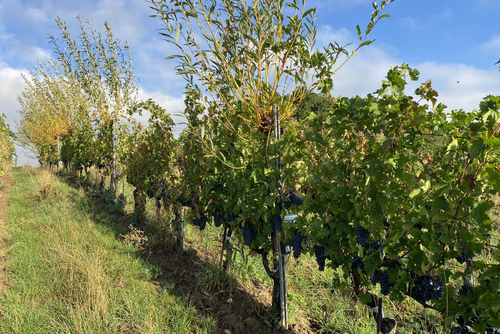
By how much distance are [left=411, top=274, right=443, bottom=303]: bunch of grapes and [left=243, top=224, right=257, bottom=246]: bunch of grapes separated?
154 cm

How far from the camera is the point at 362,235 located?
2.10m

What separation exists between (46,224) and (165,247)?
2.68 meters

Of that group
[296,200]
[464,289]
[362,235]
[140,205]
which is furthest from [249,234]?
[140,205]

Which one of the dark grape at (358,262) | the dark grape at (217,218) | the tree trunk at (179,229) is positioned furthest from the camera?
the tree trunk at (179,229)

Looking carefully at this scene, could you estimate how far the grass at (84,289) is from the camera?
3.06 meters

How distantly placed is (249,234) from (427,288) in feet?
5.39

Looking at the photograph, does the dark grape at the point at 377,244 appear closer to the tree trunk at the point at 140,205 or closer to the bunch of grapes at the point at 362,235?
the bunch of grapes at the point at 362,235

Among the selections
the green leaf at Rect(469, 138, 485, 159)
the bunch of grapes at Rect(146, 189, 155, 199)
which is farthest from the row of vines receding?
the bunch of grapes at Rect(146, 189, 155, 199)

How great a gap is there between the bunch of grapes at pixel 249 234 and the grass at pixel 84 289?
0.90 meters

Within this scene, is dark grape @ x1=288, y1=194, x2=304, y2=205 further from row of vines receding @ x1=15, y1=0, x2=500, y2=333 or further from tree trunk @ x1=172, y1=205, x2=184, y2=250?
tree trunk @ x1=172, y1=205, x2=184, y2=250

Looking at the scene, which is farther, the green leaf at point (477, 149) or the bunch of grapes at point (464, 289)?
the bunch of grapes at point (464, 289)

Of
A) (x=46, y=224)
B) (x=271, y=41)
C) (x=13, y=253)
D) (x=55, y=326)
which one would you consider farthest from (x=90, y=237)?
(x=271, y=41)

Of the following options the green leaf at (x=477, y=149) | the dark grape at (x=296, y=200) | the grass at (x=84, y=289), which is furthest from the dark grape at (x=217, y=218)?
the green leaf at (x=477, y=149)

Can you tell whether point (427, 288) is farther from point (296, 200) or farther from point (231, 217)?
point (231, 217)
